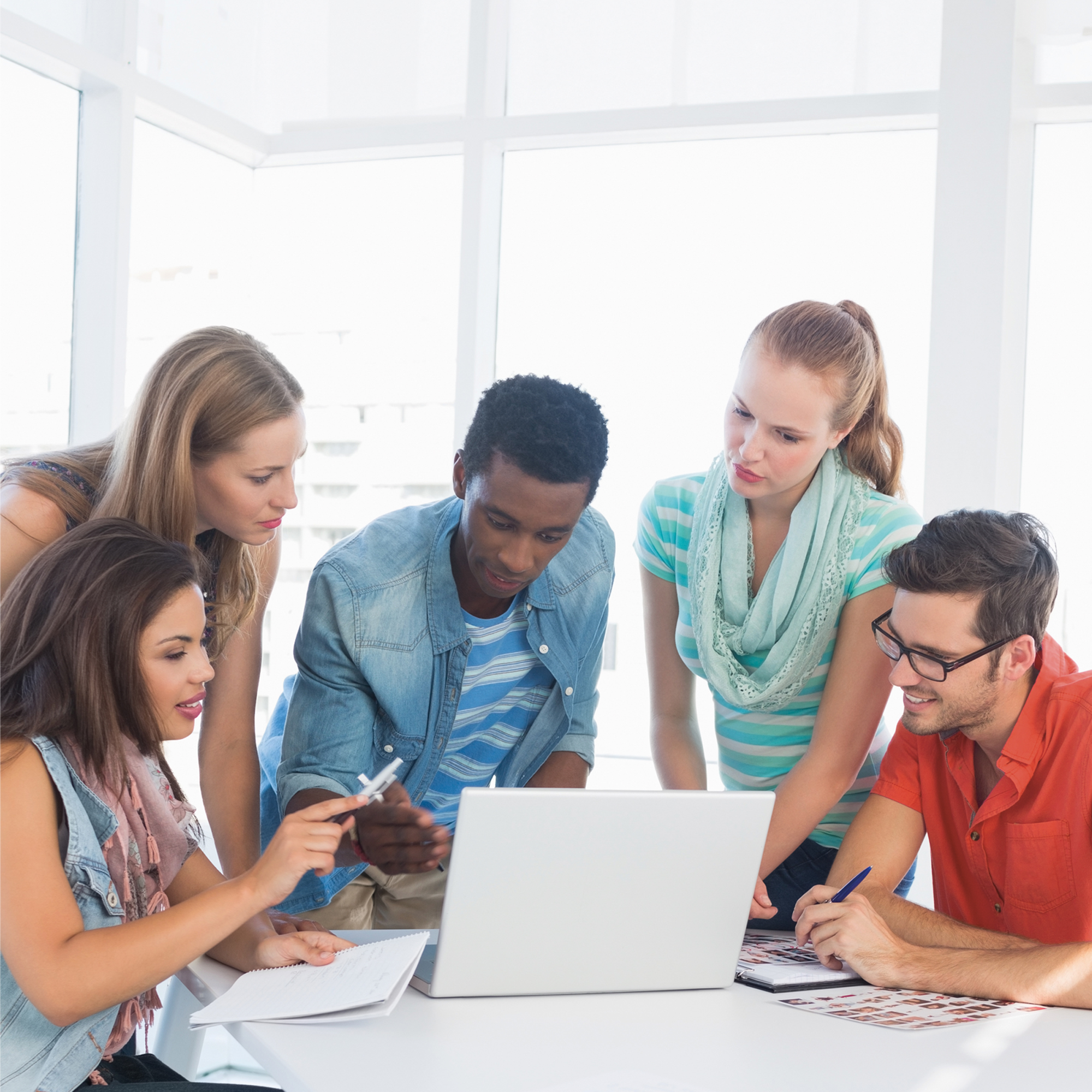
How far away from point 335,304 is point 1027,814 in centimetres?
281

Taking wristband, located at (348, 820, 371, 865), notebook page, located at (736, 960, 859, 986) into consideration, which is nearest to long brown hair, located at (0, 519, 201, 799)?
wristband, located at (348, 820, 371, 865)

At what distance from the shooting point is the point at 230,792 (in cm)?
186

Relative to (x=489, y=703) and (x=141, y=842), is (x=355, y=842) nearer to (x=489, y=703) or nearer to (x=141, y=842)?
(x=141, y=842)

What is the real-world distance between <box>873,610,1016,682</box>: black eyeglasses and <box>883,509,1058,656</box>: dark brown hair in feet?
0.06

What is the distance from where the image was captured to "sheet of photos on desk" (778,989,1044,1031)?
134 cm

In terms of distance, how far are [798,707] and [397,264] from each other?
89.9 inches

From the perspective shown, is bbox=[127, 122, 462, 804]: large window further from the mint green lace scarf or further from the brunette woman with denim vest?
the brunette woman with denim vest

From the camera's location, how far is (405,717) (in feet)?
6.01

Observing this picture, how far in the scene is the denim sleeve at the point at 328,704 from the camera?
5.81ft

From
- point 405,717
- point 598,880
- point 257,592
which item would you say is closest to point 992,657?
point 598,880

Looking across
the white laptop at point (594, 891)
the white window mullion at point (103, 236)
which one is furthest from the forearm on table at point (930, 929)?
the white window mullion at point (103, 236)

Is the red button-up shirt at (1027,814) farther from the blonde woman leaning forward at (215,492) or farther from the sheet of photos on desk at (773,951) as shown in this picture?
the blonde woman leaning forward at (215,492)

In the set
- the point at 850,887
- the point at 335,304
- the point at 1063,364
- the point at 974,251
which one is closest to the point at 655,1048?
the point at 850,887

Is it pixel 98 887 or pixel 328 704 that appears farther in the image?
pixel 328 704
